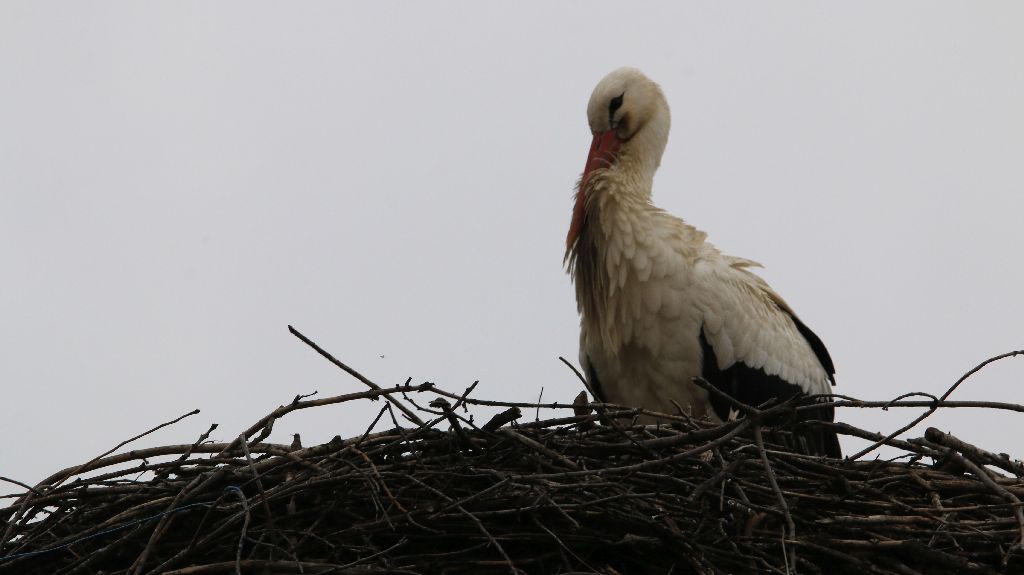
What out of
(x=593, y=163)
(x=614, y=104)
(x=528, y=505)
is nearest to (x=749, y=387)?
(x=593, y=163)

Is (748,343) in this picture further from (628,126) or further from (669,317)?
(628,126)

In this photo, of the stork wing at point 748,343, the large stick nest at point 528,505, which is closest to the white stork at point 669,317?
the stork wing at point 748,343

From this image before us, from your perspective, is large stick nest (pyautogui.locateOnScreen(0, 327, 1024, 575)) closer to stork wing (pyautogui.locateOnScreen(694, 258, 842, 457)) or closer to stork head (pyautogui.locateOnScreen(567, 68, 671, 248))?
stork wing (pyautogui.locateOnScreen(694, 258, 842, 457))

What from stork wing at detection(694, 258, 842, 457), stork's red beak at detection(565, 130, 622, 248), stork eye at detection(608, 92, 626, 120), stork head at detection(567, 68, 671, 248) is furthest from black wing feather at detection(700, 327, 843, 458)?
stork eye at detection(608, 92, 626, 120)

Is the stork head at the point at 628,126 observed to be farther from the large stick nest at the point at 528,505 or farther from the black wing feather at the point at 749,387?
the large stick nest at the point at 528,505

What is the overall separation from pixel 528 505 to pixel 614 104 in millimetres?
2090

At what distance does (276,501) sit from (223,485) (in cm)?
15

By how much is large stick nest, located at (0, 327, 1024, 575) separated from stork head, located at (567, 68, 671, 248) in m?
1.54

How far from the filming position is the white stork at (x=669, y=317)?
4.12m

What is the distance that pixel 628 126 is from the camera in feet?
15.4

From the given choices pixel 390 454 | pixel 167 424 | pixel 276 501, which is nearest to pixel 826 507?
pixel 390 454

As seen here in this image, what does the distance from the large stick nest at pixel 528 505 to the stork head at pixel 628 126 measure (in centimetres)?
154

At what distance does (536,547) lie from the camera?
9.93 feet

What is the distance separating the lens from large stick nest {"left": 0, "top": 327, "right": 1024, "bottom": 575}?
294cm
